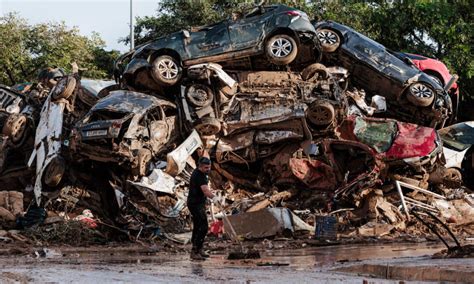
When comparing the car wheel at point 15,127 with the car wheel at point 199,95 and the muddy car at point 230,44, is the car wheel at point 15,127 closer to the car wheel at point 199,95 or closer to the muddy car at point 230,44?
the muddy car at point 230,44

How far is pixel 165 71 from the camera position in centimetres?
1934

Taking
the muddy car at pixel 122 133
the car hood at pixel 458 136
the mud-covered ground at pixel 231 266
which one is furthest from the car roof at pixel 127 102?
the car hood at pixel 458 136

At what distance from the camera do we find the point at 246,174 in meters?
20.3

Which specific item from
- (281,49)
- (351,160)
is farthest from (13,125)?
(351,160)

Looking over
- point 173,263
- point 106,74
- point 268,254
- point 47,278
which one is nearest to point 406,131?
point 268,254

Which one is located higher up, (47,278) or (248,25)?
(248,25)

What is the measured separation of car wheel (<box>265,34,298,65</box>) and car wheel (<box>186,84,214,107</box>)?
177cm

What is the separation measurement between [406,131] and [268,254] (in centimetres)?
796

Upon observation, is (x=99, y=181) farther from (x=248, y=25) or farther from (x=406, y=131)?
(x=406, y=131)

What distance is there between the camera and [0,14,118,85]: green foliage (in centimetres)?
3522

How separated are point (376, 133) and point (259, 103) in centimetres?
280

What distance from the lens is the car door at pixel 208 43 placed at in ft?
64.6

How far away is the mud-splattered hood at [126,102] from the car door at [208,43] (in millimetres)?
1928

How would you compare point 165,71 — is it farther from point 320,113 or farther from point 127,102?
point 320,113
